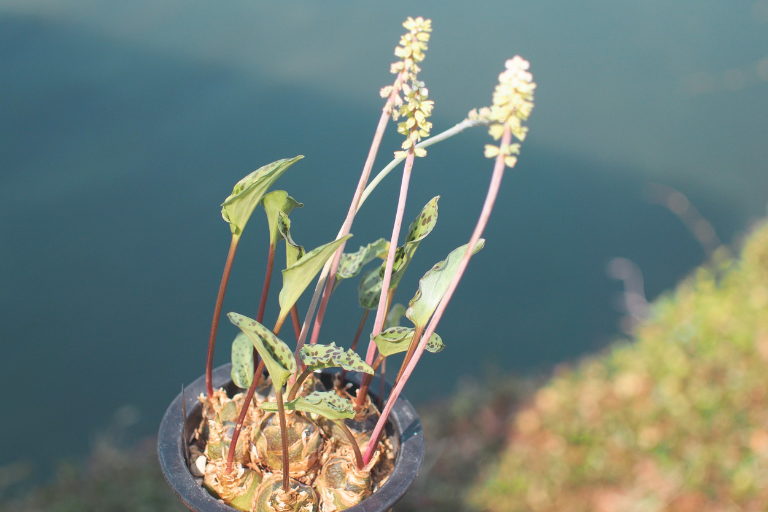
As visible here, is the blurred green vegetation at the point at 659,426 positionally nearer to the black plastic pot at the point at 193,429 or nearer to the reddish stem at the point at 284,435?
the black plastic pot at the point at 193,429

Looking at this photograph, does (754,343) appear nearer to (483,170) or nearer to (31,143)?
(483,170)

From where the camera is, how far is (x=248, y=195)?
0.42 m

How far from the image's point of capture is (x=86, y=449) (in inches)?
48.6

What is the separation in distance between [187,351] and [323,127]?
0.61 meters

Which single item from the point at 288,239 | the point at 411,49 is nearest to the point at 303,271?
the point at 288,239

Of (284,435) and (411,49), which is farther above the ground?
(411,49)

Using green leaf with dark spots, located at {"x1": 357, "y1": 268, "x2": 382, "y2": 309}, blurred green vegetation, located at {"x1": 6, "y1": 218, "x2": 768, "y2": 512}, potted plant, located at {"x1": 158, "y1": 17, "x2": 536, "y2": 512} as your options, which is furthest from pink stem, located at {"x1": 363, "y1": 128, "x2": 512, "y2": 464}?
blurred green vegetation, located at {"x1": 6, "y1": 218, "x2": 768, "y2": 512}

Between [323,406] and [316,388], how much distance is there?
15 centimetres

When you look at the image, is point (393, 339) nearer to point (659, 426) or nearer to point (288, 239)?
point (288, 239)

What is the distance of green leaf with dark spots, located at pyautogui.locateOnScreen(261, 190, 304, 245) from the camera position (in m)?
0.45

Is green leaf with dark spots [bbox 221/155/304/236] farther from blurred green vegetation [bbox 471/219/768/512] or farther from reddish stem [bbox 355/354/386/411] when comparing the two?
blurred green vegetation [bbox 471/219/768/512]

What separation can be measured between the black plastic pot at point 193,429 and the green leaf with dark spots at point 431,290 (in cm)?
13

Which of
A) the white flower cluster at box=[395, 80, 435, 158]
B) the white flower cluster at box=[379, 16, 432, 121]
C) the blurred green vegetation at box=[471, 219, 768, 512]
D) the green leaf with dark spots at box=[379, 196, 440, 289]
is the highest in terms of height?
the blurred green vegetation at box=[471, 219, 768, 512]

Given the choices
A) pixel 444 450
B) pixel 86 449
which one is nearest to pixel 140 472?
pixel 86 449
